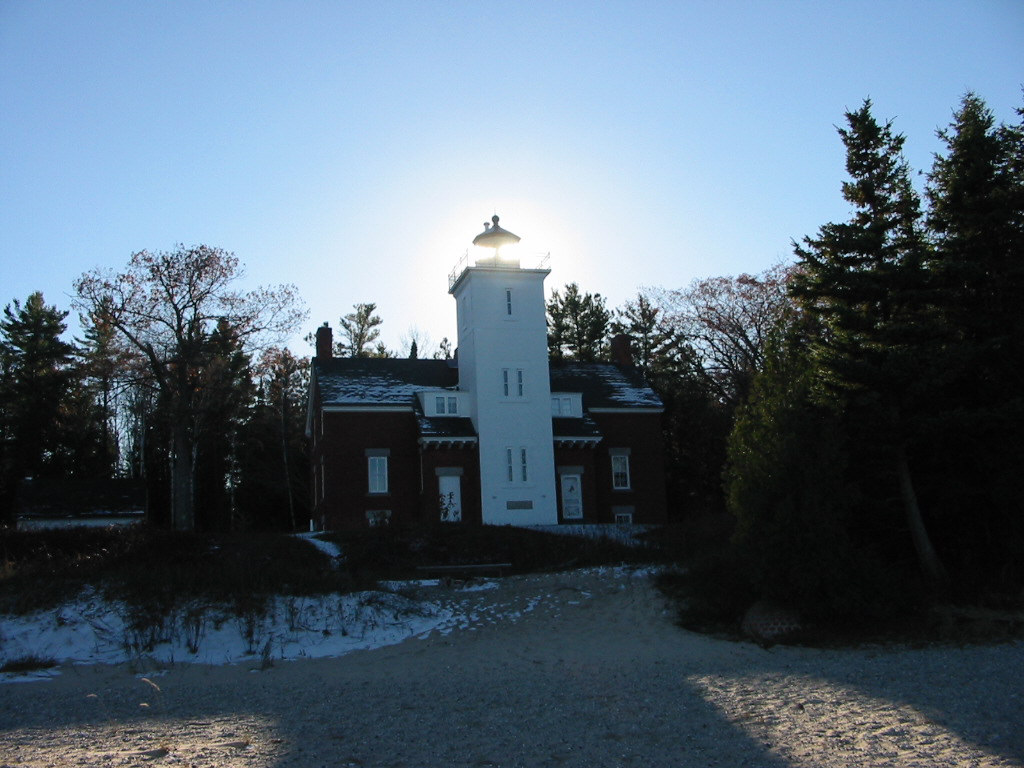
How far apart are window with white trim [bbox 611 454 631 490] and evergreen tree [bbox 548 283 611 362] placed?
22518 millimetres

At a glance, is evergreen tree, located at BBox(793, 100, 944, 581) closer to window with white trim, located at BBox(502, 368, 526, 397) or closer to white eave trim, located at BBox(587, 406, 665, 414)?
window with white trim, located at BBox(502, 368, 526, 397)

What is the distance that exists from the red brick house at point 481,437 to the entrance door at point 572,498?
0.04 metres

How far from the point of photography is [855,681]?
44.1ft

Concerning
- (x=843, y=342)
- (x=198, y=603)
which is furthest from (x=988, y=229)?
(x=198, y=603)

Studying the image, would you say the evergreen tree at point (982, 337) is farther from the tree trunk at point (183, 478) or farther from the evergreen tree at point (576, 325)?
the evergreen tree at point (576, 325)

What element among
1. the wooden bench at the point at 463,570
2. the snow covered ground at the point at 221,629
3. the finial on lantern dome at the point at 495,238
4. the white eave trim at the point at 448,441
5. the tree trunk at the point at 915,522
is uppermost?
the finial on lantern dome at the point at 495,238

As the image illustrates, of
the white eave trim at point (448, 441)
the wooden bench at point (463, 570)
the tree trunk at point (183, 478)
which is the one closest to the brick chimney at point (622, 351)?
the white eave trim at point (448, 441)

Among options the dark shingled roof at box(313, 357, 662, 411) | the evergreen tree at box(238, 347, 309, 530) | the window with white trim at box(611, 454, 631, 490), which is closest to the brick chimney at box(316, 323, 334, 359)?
the dark shingled roof at box(313, 357, 662, 411)

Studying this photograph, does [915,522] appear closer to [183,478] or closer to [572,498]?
[572,498]

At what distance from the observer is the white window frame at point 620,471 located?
1629 inches

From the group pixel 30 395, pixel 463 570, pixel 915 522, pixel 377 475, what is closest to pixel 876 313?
pixel 915 522

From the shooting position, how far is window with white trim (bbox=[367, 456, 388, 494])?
126ft

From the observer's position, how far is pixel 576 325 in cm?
6494

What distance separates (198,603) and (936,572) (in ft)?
50.3
